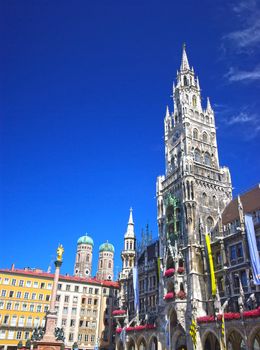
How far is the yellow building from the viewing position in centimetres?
7212

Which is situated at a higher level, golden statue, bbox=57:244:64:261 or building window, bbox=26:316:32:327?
golden statue, bbox=57:244:64:261

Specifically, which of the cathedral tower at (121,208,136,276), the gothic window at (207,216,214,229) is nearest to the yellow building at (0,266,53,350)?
the cathedral tower at (121,208,136,276)

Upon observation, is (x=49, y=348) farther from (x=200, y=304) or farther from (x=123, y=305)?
(x=123, y=305)

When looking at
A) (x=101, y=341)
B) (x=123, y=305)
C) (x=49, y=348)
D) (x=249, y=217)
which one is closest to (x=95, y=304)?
(x=101, y=341)

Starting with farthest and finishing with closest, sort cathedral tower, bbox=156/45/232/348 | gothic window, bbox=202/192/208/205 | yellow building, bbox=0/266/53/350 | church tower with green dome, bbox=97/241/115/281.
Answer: church tower with green dome, bbox=97/241/115/281 < yellow building, bbox=0/266/53/350 < gothic window, bbox=202/192/208/205 < cathedral tower, bbox=156/45/232/348

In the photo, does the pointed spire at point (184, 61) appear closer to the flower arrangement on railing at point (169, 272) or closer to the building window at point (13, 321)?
the flower arrangement on railing at point (169, 272)

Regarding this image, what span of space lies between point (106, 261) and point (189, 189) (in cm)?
10318

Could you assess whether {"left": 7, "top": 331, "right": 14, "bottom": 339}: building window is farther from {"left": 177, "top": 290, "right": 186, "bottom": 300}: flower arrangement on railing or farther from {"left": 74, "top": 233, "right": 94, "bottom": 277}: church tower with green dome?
{"left": 74, "top": 233, "right": 94, "bottom": 277}: church tower with green dome

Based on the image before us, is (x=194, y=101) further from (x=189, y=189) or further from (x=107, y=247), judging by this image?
(x=107, y=247)

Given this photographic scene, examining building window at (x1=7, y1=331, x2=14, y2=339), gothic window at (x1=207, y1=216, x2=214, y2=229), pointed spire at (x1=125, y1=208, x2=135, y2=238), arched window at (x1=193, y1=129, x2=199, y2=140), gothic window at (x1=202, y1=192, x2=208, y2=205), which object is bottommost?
building window at (x1=7, y1=331, x2=14, y2=339)

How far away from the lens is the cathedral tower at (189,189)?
2014 inches

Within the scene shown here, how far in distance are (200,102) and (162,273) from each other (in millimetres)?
36861

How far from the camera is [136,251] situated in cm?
7419

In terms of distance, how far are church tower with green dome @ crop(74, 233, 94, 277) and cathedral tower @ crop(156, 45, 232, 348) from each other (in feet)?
290
